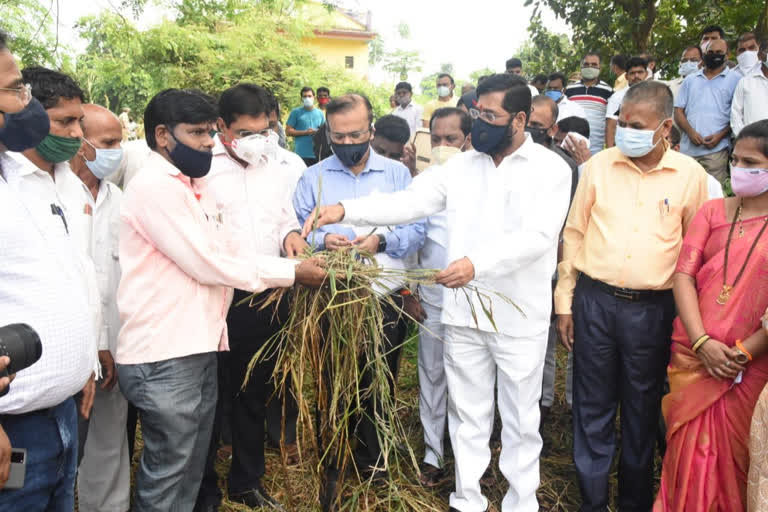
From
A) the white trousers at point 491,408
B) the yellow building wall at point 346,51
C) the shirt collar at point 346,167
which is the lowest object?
the white trousers at point 491,408

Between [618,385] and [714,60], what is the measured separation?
4.84 metres

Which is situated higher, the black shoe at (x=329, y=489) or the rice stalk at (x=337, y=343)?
the rice stalk at (x=337, y=343)

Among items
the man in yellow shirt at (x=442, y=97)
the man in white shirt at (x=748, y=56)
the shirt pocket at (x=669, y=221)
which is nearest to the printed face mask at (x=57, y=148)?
the shirt pocket at (x=669, y=221)

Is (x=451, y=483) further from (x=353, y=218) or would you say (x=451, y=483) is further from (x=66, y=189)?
(x=66, y=189)

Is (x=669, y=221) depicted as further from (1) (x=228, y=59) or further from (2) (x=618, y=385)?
(1) (x=228, y=59)

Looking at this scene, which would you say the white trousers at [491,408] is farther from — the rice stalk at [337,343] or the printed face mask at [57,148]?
the printed face mask at [57,148]

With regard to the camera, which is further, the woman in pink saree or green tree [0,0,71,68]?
green tree [0,0,71,68]

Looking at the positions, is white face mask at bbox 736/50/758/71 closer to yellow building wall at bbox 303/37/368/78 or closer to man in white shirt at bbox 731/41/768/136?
man in white shirt at bbox 731/41/768/136

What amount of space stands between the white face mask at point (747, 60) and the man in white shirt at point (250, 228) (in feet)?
18.7

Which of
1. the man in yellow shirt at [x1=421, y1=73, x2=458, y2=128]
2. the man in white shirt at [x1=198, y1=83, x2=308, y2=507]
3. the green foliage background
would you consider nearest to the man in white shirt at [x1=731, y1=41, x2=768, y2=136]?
the man in yellow shirt at [x1=421, y1=73, x2=458, y2=128]

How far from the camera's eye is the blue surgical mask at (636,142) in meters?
2.94

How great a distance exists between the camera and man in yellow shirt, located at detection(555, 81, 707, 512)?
2.94 m

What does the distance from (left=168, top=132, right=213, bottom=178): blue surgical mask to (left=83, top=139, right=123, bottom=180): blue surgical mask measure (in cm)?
62

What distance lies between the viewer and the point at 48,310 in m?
1.81
